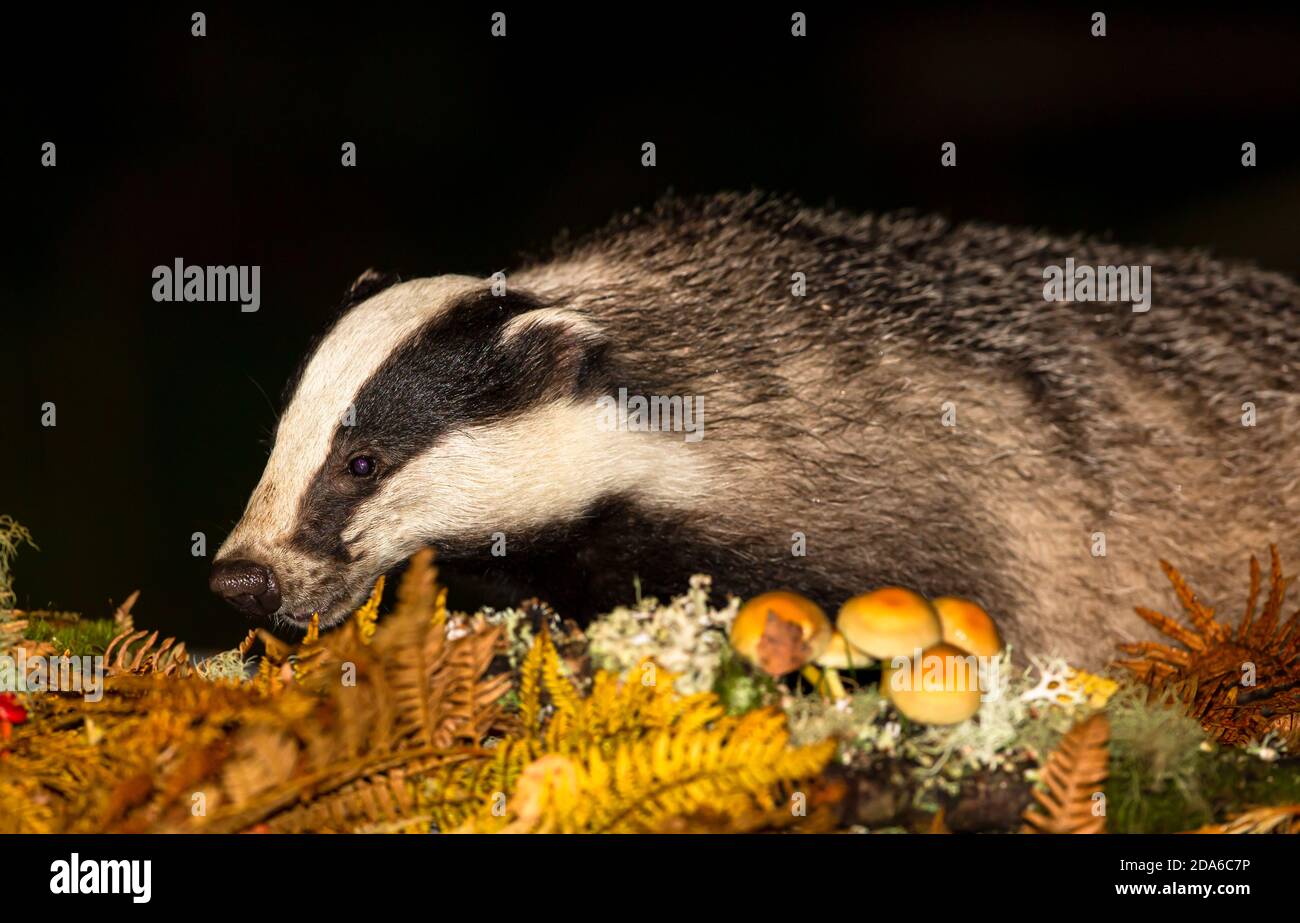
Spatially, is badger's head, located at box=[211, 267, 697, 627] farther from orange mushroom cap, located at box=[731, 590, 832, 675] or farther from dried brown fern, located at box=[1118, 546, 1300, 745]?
dried brown fern, located at box=[1118, 546, 1300, 745]

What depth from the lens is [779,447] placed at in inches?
87.0

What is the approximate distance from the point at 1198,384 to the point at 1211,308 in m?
0.23

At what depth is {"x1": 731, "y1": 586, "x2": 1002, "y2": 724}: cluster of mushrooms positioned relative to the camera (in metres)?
1.53

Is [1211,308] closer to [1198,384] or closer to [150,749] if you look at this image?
[1198,384]

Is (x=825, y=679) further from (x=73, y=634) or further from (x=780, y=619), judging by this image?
(x=73, y=634)

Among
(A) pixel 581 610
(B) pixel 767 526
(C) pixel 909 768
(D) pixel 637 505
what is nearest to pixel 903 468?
(B) pixel 767 526

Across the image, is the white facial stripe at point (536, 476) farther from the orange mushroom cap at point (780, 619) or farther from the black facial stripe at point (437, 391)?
the orange mushroom cap at point (780, 619)

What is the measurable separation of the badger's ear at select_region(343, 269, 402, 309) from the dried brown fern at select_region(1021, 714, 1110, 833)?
1.58m

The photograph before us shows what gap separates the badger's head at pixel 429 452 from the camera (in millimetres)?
2141

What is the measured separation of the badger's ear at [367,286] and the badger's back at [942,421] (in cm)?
33

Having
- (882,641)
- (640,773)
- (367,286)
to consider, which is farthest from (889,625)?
(367,286)

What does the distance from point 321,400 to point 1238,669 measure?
5.28 feet

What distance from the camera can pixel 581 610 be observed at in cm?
220

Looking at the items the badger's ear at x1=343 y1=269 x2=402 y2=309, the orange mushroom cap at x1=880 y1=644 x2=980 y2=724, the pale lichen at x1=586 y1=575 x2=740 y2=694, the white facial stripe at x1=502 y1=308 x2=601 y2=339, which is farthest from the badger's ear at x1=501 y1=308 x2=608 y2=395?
the orange mushroom cap at x1=880 y1=644 x2=980 y2=724
